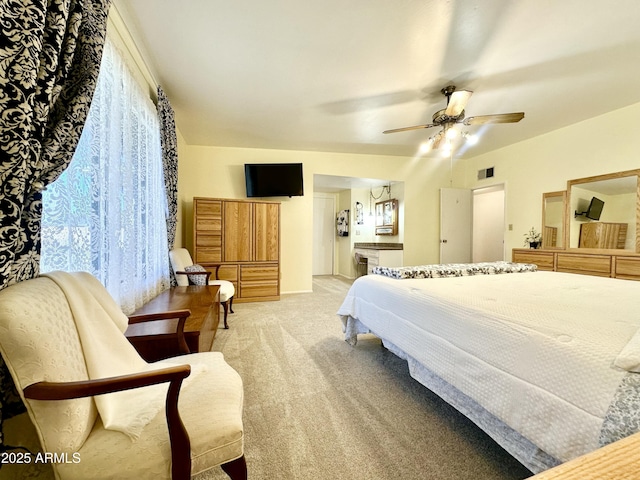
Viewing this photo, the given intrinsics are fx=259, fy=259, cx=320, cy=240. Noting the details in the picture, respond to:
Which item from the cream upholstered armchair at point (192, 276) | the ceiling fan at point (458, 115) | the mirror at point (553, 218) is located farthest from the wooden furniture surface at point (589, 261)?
the cream upholstered armchair at point (192, 276)

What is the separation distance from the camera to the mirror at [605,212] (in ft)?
10.1

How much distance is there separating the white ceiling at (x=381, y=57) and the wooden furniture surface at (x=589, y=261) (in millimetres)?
1765

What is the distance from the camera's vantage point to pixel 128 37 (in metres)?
1.91

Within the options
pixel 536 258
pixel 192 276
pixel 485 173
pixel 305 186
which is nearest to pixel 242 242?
pixel 192 276

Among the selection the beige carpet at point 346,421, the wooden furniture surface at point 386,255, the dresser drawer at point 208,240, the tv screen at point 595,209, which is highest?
the tv screen at point 595,209

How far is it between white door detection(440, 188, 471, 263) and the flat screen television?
9.70 ft

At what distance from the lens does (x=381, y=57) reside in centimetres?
218

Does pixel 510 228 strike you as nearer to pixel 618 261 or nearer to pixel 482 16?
pixel 618 261

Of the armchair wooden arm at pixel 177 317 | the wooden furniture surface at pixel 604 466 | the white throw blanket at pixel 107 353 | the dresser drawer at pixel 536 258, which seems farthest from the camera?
the dresser drawer at pixel 536 258

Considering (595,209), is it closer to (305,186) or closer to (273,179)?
(305,186)

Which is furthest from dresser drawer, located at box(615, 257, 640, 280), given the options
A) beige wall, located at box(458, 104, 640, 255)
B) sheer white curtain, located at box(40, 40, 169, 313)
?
sheer white curtain, located at box(40, 40, 169, 313)

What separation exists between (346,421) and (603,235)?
4084mm

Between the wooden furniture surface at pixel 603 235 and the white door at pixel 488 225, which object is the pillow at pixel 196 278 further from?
the white door at pixel 488 225

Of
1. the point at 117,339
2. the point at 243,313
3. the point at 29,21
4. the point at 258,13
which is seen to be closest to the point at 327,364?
the point at 117,339
